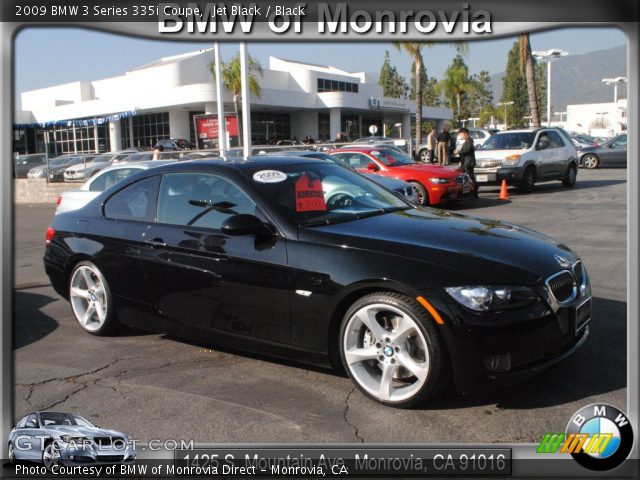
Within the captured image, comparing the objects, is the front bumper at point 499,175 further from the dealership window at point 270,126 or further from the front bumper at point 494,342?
the dealership window at point 270,126

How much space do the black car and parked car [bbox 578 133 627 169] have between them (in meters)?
22.6

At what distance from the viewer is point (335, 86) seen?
177 ft

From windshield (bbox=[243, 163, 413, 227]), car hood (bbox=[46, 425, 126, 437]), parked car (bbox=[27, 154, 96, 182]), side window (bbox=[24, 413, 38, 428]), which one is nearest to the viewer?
car hood (bbox=[46, 425, 126, 437])

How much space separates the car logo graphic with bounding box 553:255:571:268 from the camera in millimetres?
3982

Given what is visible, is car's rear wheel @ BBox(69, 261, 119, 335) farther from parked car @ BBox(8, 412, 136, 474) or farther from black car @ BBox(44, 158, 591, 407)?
parked car @ BBox(8, 412, 136, 474)

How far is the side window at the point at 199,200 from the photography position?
455 centimetres

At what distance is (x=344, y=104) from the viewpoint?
169 feet

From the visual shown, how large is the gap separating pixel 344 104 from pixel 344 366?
49229 millimetres

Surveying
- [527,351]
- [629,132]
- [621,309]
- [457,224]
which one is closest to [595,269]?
[621,309]

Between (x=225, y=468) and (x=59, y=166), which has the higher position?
(x=59, y=166)

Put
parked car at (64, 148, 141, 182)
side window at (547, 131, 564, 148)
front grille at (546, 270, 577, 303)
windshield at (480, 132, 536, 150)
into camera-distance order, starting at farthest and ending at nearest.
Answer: parked car at (64, 148, 141, 182) → side window at (547, 131, 564, 148) → windshield at (480, 132, 536, 150) → front grille at (546, 270, 577, 303)

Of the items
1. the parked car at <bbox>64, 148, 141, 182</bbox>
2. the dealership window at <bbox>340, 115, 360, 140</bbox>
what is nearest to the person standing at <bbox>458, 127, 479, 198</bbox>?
the parked car at <bbox>64, 148, 141, 182</bbox>

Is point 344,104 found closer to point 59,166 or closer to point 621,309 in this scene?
point 59,166

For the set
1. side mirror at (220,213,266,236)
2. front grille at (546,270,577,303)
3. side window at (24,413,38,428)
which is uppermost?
side mirror at (220,213,266,236)
